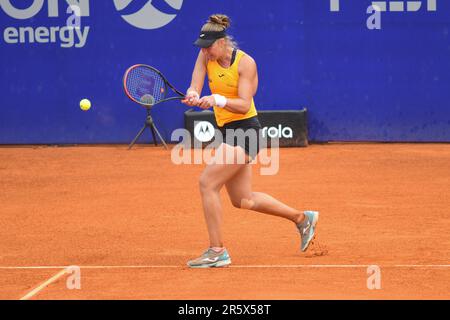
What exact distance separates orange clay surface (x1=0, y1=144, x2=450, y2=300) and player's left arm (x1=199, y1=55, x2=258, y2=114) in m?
1.18

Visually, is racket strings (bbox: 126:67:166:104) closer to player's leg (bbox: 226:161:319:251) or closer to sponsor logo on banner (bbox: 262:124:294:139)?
player's leg (bbox: 226:161:319:251)

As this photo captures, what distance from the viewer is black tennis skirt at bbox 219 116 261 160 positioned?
650 cm

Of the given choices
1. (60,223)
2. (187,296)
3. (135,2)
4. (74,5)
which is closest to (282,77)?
(135,2)

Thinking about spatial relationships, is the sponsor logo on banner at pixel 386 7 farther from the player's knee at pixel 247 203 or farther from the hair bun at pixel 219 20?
the player's knee at pixel 247 203

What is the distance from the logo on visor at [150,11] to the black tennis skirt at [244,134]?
→ 8.67 m

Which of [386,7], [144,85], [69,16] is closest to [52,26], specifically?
[69,16]

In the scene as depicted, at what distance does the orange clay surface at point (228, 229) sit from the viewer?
5.98 m

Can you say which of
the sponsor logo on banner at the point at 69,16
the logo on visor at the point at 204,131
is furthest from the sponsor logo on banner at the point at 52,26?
the logo on visor at the point at 204,131

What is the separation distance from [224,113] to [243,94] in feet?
0.81

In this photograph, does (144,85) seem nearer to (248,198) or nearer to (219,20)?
(219,20)

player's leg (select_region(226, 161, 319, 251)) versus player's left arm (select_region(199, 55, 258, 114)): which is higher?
player's left arm (select_region(199, 55, 258, 114))

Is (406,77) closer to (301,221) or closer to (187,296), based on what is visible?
(301,221)

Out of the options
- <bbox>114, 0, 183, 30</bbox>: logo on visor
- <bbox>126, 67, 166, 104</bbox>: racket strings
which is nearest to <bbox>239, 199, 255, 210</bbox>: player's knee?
<bbox>126, 67, 166, 104</bbox>: racket strings

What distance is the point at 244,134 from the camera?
6508 mm
